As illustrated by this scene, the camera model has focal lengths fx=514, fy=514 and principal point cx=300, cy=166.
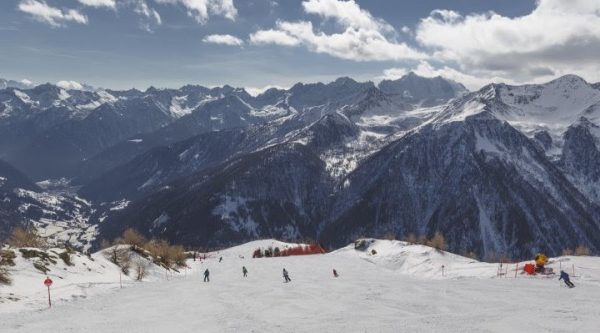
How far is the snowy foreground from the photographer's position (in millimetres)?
40469

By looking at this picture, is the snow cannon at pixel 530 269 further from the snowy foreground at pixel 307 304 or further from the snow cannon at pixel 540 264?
the snowy foreground at pixel 307 304

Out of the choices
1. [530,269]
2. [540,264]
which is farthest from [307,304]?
[540,264]

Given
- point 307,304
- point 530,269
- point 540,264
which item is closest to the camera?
point 307,304

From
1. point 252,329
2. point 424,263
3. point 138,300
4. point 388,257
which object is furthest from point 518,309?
point 388,257

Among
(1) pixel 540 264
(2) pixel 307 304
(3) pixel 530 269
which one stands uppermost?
(1) pixel 540 264

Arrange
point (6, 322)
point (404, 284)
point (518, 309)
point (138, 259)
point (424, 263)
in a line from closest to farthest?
point (6, 322), point (518, 309), point (404, 284), point (138, 259), point (424, 263)

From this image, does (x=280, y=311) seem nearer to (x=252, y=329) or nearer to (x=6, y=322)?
(x=252, y=329)

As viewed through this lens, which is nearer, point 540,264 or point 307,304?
point 307,304

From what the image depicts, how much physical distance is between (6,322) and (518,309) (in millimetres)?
43292

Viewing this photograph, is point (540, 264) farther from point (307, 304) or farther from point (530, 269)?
point (307, 304)

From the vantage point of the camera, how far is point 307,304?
5131 centimetres

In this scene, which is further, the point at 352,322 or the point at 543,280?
the point at 543,280

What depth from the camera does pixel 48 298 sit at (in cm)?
5278

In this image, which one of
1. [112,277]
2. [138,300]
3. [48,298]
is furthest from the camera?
[112,277]
